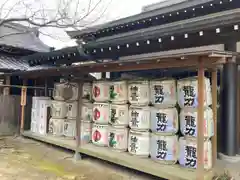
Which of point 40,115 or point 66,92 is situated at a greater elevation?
point 66,92

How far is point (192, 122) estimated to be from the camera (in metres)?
4.48

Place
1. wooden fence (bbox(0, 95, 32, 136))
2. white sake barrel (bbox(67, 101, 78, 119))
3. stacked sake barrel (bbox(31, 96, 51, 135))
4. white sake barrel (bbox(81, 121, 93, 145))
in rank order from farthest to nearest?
wooden fence (bbox(0, 95, 32, 136)) → stacked sake barrel (bbox(31, 96, 51, 135)) → white sake barrel (bbox(67, 101, 78, 119)) → white sake barrel (bbox(81, 121, 93, 145))

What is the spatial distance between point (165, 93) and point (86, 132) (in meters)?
2.64

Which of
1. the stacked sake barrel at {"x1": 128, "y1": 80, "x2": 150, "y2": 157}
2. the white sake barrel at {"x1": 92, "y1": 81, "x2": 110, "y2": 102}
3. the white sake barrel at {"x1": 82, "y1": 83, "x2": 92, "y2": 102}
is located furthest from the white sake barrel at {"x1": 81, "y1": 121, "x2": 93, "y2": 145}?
the stacked sake barrel at {"x1": 128, "y1": 80, "x2": 150, "y2": 157}

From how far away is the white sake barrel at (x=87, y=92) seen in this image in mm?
6504

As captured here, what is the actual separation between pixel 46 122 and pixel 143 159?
396 cm

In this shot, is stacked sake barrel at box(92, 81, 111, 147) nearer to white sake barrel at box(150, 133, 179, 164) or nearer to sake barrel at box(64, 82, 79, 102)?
sake barrel at box(64, 82, 79, 102)

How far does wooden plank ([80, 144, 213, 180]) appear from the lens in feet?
13.6

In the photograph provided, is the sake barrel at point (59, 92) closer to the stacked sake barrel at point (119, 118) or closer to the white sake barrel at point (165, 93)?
the stacked sake barrel at point (119, 118)

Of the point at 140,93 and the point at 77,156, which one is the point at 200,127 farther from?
the point at 77,156

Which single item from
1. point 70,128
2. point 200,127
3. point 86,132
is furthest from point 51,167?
point 200,127

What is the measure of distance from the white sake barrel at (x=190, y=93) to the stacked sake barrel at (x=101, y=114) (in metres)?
1.92

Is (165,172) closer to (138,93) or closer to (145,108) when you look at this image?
(145,108)

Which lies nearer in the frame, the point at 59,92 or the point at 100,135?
the point at 100,135
